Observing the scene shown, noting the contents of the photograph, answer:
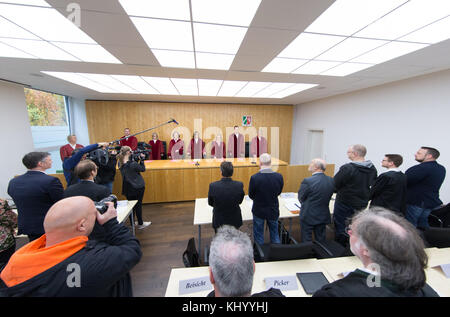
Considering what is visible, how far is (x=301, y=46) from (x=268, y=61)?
0.52 m

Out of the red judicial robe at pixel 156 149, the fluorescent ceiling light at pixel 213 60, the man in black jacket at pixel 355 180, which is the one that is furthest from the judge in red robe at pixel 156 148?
the man in black jacket at pixel 355 180

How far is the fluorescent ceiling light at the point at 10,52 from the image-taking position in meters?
1.97

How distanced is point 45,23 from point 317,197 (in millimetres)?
3401

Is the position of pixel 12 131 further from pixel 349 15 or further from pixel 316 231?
pixel 316 231

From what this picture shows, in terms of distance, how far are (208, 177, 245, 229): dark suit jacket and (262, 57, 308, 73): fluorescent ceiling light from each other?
186 cm

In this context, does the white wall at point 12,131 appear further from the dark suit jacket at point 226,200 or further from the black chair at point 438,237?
the black chair at point 438,237

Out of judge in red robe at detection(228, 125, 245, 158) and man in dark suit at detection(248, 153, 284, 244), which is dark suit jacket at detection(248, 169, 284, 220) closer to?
man in dark suit at detection(248, 153, 284, 244)

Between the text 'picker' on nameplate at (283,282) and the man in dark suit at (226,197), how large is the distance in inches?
33.9

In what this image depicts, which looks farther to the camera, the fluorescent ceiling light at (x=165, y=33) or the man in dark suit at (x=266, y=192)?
the man in dark suit at (x=266, y=192)

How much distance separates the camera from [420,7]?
49.3 inches

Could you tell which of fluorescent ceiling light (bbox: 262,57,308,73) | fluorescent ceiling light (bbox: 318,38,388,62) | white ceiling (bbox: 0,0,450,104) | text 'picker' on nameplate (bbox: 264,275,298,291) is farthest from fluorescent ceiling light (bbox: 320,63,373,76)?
text 'picker' on nameplate (bbox: 264,275,298,291)

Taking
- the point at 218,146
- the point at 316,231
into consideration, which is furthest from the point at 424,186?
the point at 218,146
